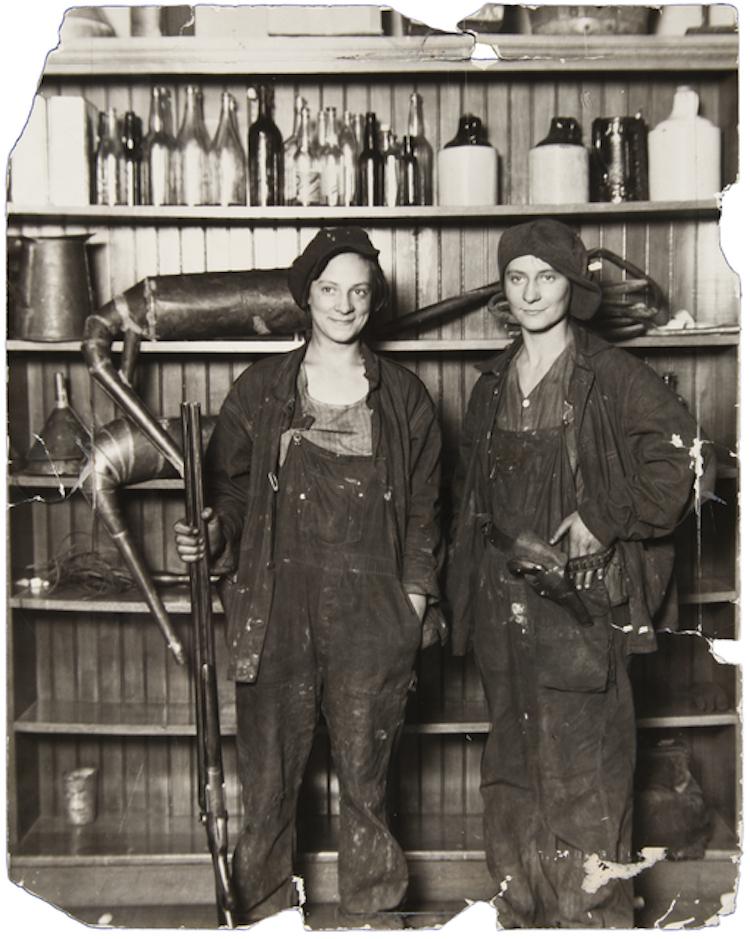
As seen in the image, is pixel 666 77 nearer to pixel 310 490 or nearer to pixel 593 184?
pixel 593 184

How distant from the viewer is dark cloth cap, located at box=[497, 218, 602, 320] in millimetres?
2656

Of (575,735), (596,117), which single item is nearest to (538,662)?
(575,735)

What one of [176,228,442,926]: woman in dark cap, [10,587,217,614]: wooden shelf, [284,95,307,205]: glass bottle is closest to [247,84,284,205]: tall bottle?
[284,95,307,205]: glass bottle

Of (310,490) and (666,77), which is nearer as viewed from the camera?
(310,490)

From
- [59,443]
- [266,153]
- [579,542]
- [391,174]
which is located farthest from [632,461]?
[59,443]

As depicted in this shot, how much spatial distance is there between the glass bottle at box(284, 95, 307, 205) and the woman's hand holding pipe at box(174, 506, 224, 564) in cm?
93

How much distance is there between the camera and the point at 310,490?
108 inches

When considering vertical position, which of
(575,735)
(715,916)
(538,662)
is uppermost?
(538,662)

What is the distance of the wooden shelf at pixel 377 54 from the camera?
9.76 ft

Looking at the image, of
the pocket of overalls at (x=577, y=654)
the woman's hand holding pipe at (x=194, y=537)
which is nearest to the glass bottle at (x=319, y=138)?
the woman's hand holding pipe at (x=194, y=537)

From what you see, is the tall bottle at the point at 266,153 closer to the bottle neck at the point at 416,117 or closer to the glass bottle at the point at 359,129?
the glass bottle at the point at 359,129

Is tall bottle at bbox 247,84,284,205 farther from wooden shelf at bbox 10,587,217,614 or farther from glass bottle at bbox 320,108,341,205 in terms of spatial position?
wooden shelf at bbox 10,587,217,614

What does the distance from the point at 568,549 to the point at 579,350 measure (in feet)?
1.49

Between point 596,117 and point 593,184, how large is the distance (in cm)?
20
